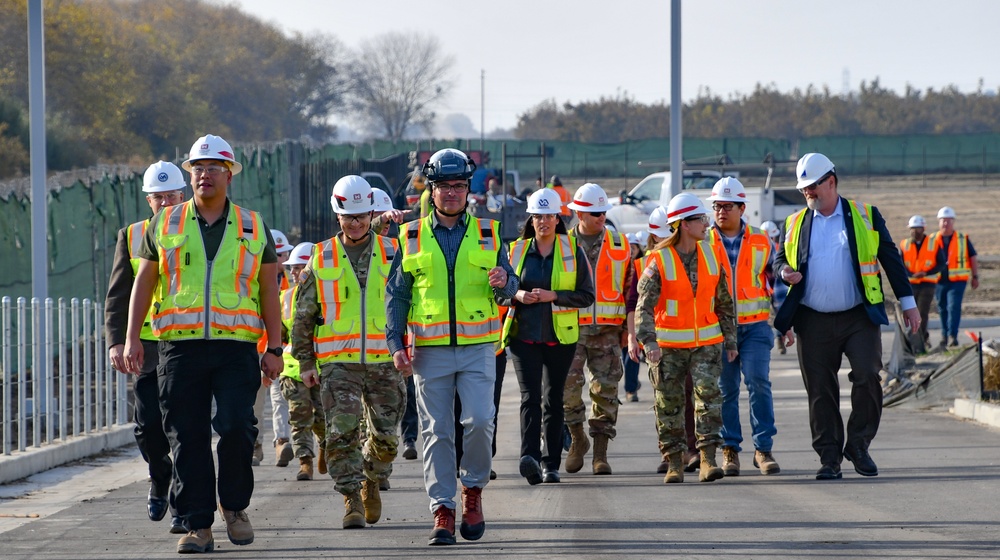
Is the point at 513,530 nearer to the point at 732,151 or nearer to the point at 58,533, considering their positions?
the point at 58,533

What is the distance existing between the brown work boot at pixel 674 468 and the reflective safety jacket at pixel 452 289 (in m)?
2.62

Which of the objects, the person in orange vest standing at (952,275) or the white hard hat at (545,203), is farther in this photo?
the person in orange vest standing at (952,275)

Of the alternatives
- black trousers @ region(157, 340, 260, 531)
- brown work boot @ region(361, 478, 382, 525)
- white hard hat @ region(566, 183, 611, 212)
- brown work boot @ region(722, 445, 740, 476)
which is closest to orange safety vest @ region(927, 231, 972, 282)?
white hard hat @ region(566, 183, 611, 212)

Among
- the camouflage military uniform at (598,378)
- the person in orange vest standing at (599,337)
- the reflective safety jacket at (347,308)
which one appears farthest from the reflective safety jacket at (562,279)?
the reflective safety jacket at (347,308)

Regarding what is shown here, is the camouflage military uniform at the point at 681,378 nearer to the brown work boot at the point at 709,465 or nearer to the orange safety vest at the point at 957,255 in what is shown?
the brown work boot at the point at 709,465

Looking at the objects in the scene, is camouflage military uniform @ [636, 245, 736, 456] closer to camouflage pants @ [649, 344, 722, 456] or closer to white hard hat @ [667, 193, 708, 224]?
camouflage pants @ [649, 344, 722, 456]

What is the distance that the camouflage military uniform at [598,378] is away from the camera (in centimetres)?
1098

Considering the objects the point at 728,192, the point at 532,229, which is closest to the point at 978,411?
the point at 728,192

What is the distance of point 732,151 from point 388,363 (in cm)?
5924

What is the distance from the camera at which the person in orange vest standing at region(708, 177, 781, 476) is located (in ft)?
35.1

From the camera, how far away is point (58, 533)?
8.41 metres

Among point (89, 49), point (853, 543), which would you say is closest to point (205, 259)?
point (853, 543)

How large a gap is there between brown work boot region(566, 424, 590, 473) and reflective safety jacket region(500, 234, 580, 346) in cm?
93

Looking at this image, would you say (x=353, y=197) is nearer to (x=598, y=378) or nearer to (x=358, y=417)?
(x=358, y=417)
